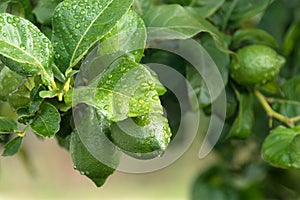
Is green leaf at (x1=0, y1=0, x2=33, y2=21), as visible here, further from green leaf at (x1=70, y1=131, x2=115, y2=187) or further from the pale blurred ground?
the pale blurred ground

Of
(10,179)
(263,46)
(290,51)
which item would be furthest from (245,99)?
(10,179)

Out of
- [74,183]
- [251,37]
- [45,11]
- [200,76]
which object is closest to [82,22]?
[45,11]

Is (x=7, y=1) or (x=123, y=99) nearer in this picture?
(x=123, y=99)

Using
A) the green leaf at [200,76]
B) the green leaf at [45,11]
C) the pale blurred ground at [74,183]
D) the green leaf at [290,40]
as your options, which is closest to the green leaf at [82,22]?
the green leaf at [45,11]

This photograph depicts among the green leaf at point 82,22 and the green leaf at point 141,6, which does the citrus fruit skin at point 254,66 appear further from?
the green leaf at point 82,22

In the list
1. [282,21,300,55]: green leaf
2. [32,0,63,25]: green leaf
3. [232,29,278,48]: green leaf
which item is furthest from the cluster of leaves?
[282,21,300,55]: green leaf

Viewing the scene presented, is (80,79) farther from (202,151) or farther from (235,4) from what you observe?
(235,4)
